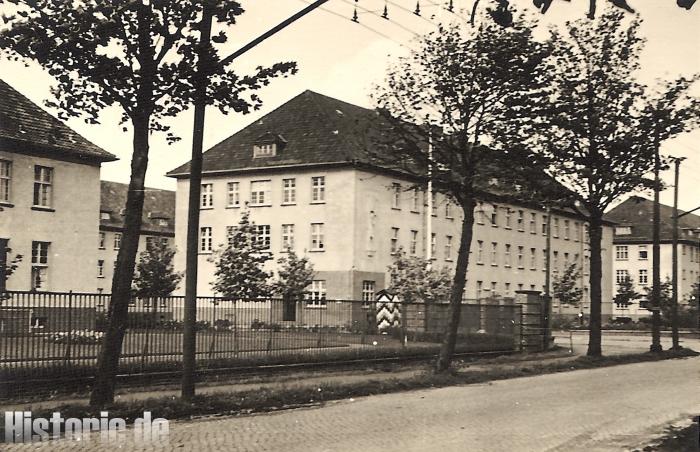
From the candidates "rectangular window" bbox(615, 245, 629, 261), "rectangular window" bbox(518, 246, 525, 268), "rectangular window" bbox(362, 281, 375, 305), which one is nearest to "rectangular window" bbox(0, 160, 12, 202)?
"rectangular window" bbox(362, 281, 375, 305)

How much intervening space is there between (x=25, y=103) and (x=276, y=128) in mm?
23414

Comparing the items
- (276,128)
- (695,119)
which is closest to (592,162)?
(695,119)

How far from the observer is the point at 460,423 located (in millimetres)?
12117

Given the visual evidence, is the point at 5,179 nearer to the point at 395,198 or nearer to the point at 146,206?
the point at 395,198

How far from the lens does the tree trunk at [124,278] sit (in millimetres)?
12328

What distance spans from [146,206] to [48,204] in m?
44.5

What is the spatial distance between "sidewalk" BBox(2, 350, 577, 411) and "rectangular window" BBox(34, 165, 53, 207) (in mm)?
19751

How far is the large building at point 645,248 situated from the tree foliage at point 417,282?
51126mm

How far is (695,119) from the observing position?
1091 inches

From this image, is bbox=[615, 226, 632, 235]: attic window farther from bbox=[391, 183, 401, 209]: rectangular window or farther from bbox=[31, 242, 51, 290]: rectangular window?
bbox=[31, 242, 51, 290]: rectangular window

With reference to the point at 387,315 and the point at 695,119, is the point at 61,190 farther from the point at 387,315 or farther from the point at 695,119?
the point at 695,119

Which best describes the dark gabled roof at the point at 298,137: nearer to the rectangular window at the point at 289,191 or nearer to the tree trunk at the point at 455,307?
the rectangular window at the point at 289,191

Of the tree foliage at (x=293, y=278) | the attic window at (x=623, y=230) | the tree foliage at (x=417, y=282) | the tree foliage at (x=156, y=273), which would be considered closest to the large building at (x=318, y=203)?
the tree foliage at (x=417, y=282)

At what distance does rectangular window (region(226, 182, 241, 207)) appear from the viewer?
54.6m
